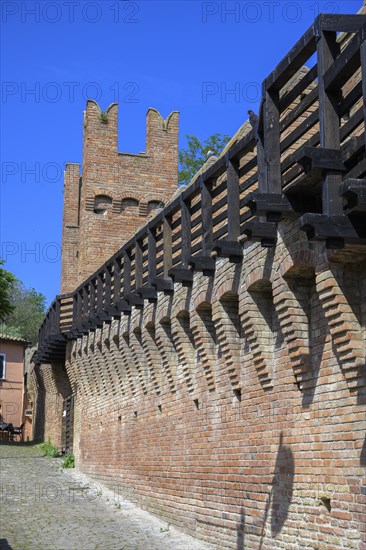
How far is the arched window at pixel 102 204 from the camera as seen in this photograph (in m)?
25.3

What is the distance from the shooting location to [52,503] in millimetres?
17094

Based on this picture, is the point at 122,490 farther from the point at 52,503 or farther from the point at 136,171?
the point at 136,171

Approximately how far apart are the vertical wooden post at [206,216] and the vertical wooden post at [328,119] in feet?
14.1

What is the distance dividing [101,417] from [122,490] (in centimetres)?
320

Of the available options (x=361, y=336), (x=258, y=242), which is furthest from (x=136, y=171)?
Answer: (x=361, y=336)

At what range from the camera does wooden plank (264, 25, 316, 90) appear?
326 inches

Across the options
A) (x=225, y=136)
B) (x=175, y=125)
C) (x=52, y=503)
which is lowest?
(x=52, y=503)

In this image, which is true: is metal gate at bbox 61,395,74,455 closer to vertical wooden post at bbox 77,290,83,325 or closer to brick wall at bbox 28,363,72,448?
brick wall at bbox 28,363,72,448

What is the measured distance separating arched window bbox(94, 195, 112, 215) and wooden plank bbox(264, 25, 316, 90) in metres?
16.4

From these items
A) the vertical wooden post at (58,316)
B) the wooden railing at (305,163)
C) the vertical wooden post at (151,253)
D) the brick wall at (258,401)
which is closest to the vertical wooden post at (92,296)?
the vertical wooden post at (58,316)

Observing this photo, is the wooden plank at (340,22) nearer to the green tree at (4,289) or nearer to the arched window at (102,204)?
the arched window at (102,204)

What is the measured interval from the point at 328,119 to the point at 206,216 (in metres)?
4.58

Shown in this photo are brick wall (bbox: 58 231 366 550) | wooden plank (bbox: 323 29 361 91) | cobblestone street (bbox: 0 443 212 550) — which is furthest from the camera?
cobblestone street (bbox: 0 443 212 550)

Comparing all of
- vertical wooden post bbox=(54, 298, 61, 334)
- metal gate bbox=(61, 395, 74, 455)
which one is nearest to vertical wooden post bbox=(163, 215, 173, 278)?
vertical wooden post bbox=(54, 298, 61, 334)
